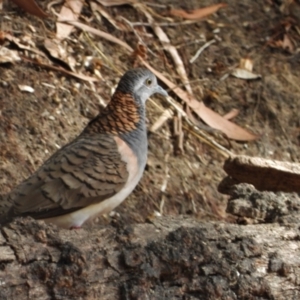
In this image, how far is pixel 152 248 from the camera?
8.41 feet

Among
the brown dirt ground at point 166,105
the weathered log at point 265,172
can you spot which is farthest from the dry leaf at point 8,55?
the weathered log at point 265,172

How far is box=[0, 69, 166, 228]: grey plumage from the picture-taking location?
3189 millimetres

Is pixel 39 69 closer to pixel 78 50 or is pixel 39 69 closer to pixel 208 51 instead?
pixel 78 50

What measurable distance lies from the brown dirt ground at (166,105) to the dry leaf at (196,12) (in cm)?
7

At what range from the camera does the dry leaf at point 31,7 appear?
15.7ft

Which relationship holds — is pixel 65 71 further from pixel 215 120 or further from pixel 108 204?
pixel 108 204

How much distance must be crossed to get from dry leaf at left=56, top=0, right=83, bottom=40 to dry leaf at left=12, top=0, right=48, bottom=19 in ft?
0.74

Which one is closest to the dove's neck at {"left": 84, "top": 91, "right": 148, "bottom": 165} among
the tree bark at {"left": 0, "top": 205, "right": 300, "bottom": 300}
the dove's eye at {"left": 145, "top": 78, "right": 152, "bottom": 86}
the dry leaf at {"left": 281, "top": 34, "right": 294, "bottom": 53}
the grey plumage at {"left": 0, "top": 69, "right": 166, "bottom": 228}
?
the grey plumage at {"left": 0, "top": 69, "right": 166, "bottom": 228}

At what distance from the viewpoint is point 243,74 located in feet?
18.3

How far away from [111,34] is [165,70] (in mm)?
419

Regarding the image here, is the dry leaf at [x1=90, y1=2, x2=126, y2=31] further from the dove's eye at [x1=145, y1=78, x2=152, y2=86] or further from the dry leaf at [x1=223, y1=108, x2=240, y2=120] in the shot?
the dove's eye at [x1=145, y1=78, x2=152, y2=86]

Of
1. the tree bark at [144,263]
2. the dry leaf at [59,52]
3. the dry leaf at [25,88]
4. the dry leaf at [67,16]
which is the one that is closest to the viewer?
the tree bark at [144,263]

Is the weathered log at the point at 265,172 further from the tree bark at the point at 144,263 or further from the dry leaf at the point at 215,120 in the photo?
the dry leaf at the point at 215,120

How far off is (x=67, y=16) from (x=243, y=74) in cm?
125
